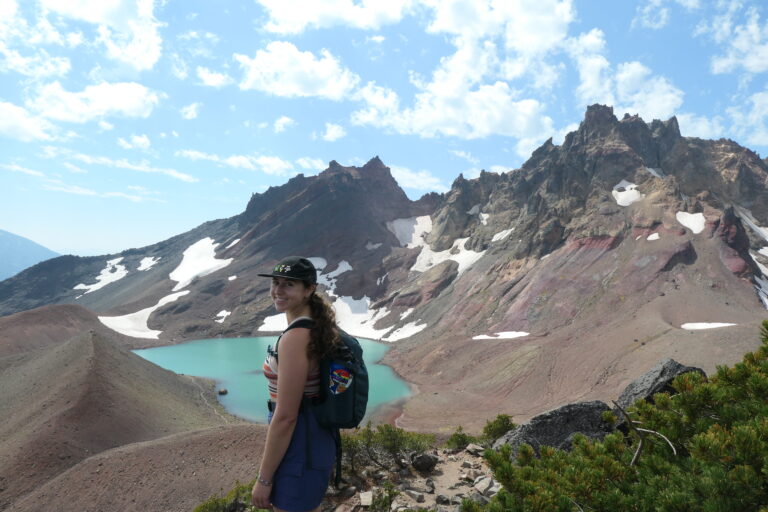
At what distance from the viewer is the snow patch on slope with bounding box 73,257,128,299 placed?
141 metres

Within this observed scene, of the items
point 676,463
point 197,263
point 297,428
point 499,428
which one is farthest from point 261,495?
point 197,263

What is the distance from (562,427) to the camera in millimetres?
12281

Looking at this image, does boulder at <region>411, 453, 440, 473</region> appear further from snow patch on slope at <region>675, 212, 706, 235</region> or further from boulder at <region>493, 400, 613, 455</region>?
snow patch on slope at <region>675, 212, 706, 235</region>

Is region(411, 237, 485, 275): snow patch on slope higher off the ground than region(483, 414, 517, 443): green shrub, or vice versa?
region(411, 237, 485, 275): snow patch on slope

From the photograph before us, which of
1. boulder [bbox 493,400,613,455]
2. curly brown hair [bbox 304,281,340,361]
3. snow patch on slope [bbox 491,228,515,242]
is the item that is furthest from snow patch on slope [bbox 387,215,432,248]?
curly brown hair [bbox 304,281,340,361]

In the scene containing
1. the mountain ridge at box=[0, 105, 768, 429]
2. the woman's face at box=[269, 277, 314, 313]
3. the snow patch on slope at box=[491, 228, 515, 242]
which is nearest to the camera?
the woman's face at box=[269, 277, 314, 313]

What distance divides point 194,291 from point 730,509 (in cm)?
12035

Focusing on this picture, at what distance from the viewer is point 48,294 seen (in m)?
140

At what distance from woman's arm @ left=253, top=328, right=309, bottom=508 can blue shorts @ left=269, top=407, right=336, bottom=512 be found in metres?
0.12

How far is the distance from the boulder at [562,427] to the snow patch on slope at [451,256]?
79699 millimetres

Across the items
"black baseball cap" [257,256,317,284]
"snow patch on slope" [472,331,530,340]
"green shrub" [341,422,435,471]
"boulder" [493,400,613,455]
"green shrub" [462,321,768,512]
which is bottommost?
"snow patch on slope" [472,331,530,340]

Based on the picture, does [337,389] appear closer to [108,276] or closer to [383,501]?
[383,501]

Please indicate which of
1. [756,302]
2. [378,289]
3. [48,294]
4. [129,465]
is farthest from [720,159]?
[48,294]

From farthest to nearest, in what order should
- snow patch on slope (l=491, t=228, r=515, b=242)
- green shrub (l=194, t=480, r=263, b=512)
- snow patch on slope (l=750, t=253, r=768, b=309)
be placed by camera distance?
1. snow patch on slope (l=491, t=228, r=515, b=242)
2. snow patch on slope (l=750, t=253, r=768, b=309)
3. green shrub (l=194, t=480, r=263, b=512)
